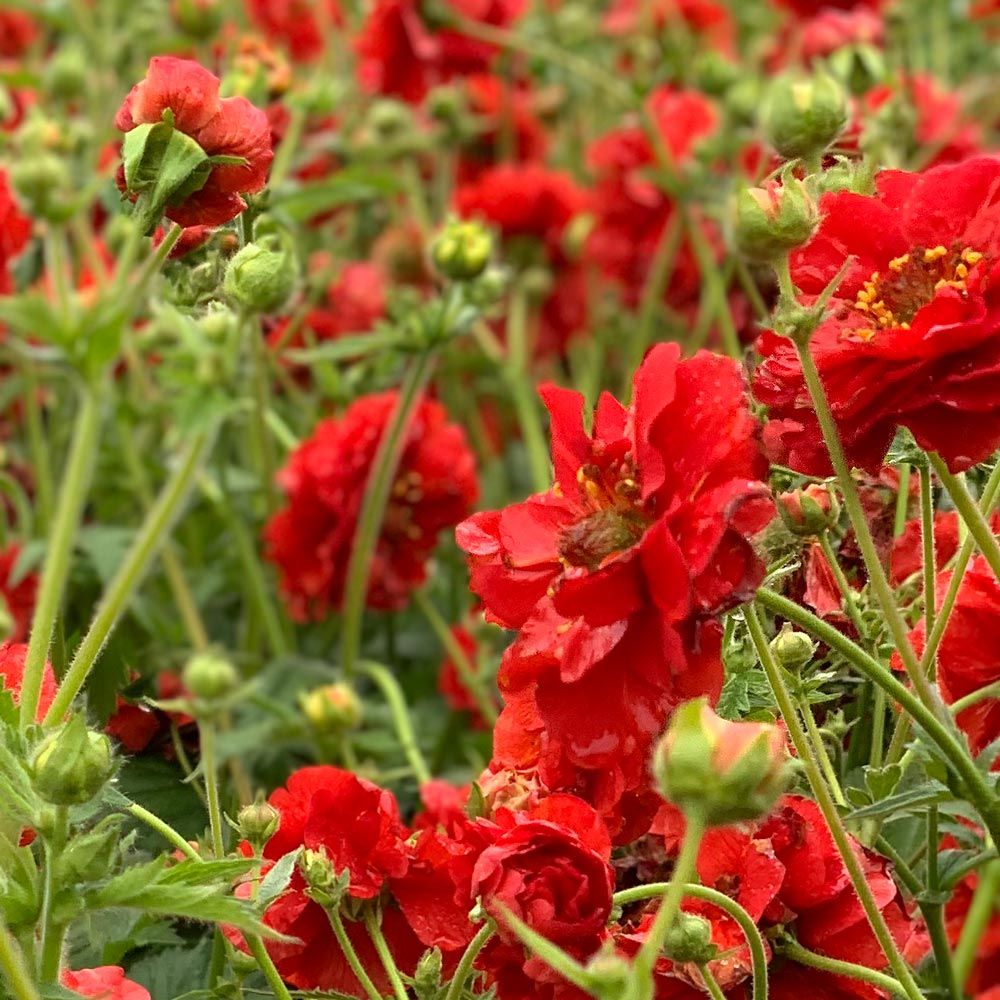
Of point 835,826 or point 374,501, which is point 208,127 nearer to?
point 835,826

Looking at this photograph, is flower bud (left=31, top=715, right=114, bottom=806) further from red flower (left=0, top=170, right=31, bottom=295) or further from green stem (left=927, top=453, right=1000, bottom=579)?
red flower (left=0, top=170, right=31, bottom=295)

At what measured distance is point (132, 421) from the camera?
127cm

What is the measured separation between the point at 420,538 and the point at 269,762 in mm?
220

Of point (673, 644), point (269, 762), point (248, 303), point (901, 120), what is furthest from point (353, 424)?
point (673, 644)

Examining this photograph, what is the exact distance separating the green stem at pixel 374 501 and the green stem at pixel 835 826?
20.9 inches

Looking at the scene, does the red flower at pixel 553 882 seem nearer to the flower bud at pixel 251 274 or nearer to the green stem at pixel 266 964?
the green stem at pixel 266 964

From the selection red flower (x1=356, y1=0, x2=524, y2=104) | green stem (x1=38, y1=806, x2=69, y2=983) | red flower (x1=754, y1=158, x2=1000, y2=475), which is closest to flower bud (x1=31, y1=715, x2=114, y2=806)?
green stem (x1=38, y1=806, x2=69, y2=983)

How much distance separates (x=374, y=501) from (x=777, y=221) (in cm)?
56

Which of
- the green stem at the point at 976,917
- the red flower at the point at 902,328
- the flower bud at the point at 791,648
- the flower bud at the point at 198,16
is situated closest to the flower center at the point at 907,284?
the red flower at the point at 902,328

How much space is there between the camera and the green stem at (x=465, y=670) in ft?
A: 3.46

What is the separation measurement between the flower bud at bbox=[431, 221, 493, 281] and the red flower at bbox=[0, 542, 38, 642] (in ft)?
1.02

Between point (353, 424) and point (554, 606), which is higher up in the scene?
point (554, 606)

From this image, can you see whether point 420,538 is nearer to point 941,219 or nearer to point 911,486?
point 911,486

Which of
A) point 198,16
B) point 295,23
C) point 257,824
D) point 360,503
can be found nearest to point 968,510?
point 257,824
